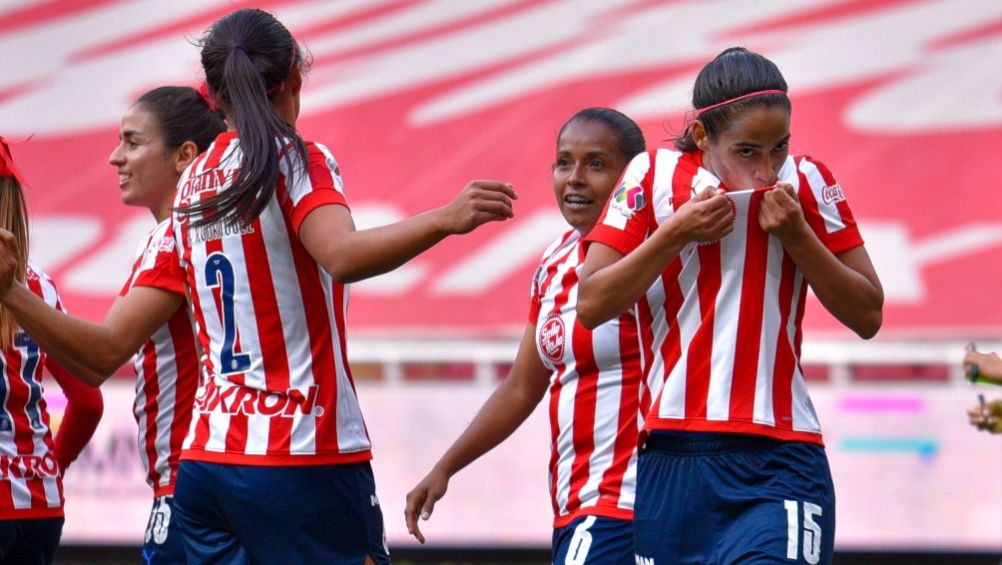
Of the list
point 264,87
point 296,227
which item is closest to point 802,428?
point 296,227

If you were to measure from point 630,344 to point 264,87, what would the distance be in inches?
49.0

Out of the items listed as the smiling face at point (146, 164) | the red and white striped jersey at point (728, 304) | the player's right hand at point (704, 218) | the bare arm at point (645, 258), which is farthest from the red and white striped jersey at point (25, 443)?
the player's right hand at point (704, 218)

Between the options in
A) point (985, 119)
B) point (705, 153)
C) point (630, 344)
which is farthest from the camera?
point (985, 119)

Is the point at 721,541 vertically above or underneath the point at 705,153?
underneath

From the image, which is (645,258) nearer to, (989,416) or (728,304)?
(728,304)

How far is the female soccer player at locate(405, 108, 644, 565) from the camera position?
380cm

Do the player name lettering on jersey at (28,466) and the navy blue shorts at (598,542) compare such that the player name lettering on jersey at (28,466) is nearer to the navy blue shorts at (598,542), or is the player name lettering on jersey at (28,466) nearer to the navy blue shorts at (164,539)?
the navy blue shorts at (164,539)

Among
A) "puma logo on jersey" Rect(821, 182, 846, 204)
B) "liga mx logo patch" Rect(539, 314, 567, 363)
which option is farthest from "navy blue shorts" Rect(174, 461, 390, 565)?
"puma logo on jersey" Rect(821, 182, 846, 204)

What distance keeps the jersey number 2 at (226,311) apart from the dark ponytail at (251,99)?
0.34 ft

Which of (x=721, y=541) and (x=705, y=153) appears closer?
(x=721, y=541)

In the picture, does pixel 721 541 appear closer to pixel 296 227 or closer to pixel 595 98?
pixel 296 227

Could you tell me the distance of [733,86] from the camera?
311 cm

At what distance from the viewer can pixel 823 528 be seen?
120 inches

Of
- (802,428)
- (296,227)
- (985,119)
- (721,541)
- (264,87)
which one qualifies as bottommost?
(721,541)
